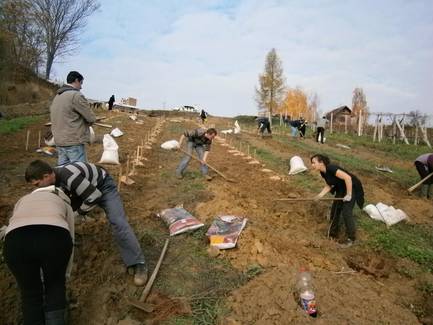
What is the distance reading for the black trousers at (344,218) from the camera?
194 inches

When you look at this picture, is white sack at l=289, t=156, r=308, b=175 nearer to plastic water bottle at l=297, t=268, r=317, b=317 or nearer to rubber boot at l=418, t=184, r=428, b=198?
rubber boot at l=418, t=184, r=428, b=198

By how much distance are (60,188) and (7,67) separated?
21860 millimetres

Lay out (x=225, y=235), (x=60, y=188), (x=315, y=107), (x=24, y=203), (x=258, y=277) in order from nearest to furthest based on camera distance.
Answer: (x=24, y=203), (x=60, y=188), (x=258, y=277), (x=225, y=235), (x=315, y=107)

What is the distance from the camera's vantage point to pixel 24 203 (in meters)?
2.37

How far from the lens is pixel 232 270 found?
367cm

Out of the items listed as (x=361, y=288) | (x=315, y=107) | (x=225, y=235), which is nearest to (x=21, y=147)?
(x=225, y=235)

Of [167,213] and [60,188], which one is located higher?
[60,188]

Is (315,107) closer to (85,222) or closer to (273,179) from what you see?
(273,179)

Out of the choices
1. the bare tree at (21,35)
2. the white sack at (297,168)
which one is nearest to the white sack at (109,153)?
the white sack at (297,168)

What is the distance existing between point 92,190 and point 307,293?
79.9 inches

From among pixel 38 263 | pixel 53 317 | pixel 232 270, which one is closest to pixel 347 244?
pixel 232 270

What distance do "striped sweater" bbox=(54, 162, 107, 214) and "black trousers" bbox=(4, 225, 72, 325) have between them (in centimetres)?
49

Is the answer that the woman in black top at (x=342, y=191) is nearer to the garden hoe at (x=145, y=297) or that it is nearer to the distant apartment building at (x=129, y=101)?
the garden hoe at (x=145, y=297)

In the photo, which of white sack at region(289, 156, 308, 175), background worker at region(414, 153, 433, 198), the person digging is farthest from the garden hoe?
background worker at region(414, 153, 433, 198)
